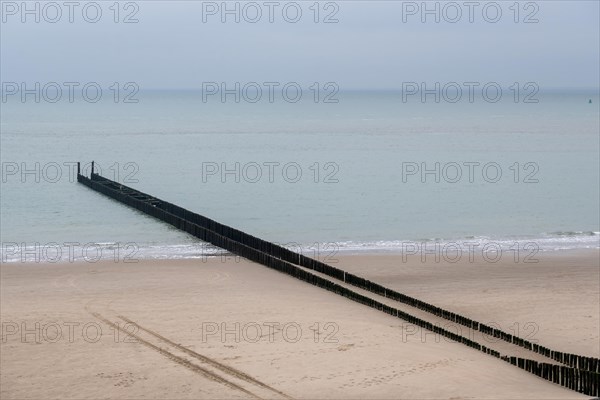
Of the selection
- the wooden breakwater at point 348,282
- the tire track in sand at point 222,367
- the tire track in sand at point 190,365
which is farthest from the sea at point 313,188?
the tire track in sand at point 222,367

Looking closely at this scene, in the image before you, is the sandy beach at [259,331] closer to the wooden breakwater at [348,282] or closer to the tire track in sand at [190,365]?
the tire track in sand at [190,365]

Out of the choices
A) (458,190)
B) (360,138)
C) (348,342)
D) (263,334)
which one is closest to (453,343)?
(348,342)

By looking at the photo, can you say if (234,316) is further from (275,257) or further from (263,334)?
(275,257)

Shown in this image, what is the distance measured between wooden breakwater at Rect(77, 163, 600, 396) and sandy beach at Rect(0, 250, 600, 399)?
0.84ft

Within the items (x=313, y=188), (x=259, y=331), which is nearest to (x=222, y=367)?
(x=259, y=331)

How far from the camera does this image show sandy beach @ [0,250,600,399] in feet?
59.8

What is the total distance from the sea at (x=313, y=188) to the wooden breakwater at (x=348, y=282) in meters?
0.73

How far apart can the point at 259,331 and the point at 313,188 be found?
41.3 metres

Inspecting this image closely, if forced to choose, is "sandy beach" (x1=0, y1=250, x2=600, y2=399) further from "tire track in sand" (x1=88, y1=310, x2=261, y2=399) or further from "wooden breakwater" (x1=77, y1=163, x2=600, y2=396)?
"wooden breakwater" (x1=77, y1=163, x2=600, y2=396)

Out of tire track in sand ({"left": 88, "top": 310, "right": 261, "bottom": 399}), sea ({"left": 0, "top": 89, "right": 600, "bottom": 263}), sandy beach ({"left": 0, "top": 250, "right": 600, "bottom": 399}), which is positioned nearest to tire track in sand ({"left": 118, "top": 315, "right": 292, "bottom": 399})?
sandy beach ({"left": 0, "top": 250, "right": 600, "bottom": 399})

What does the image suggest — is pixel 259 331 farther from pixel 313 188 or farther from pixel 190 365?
pixel 313 188

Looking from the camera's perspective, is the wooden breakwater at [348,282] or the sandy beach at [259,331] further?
the sandy beach at [259,331]

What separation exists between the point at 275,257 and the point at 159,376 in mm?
12948

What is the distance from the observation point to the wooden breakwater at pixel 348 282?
17.8m
